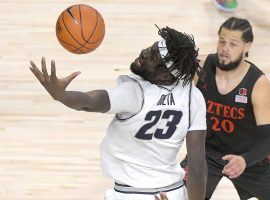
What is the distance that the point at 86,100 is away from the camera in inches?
141

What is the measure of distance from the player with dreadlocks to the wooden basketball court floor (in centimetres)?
223

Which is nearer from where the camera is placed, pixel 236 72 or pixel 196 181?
pixel 196 181

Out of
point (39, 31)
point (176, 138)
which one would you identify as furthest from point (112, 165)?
point (39, 31)

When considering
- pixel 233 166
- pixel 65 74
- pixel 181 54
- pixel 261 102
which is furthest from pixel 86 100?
pixel 65 74

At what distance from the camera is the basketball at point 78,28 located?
14.7 feet

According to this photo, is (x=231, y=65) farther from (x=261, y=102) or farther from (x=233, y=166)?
(x=233, y=166)

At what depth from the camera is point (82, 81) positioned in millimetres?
8383

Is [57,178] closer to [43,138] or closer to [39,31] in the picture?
[43,138]

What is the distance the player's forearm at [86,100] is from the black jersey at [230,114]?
1.47 meters

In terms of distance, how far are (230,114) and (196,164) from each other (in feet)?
3.78

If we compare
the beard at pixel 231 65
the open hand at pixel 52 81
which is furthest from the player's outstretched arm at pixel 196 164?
the beard at pixel 231 65

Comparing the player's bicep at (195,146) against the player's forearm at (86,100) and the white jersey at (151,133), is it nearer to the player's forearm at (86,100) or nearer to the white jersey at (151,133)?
the white jersey at (151,133)

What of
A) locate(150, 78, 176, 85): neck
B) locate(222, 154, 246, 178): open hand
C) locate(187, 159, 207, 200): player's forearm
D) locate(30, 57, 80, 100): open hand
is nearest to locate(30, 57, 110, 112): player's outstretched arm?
locate(30, 57, 80, 100): open hand

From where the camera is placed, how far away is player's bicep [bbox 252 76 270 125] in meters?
4.86
